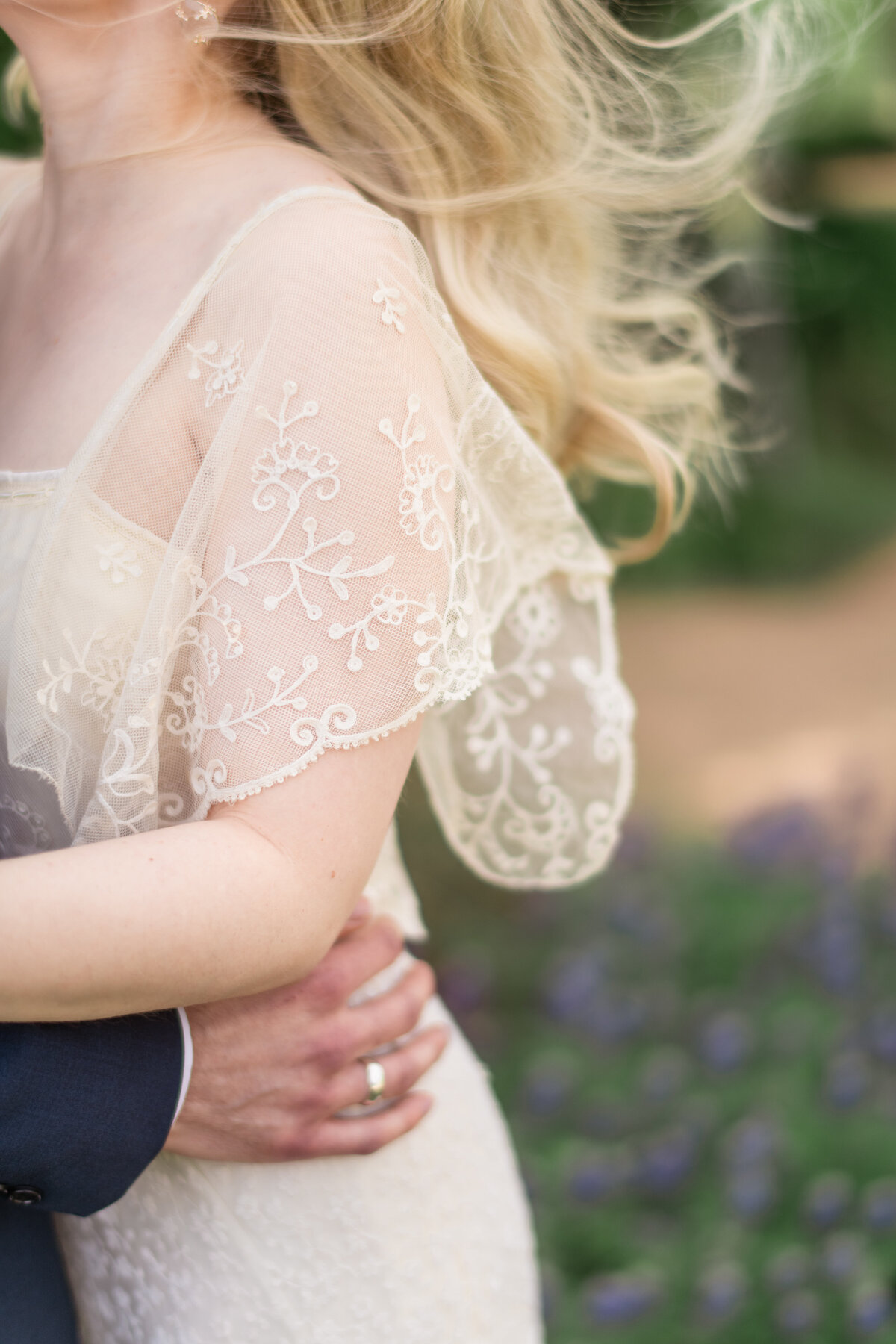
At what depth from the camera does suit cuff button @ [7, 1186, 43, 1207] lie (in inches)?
45.4

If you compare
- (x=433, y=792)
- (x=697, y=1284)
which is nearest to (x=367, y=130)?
(x=433, y=792)

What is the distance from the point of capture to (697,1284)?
271cm

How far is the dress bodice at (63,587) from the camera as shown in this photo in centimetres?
114

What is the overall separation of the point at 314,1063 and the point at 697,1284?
1.82 meters

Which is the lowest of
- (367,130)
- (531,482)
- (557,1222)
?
(557,1222)

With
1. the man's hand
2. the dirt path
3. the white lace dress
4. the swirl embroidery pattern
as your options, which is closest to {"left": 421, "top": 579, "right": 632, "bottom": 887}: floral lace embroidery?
the white lace dress

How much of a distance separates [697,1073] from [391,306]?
274cm

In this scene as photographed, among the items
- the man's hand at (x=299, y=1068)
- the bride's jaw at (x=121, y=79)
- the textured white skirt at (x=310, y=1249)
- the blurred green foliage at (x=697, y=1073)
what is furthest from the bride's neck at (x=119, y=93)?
the blurred green foliage at (x=697, y=1073)

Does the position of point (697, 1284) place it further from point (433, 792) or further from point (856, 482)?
point (856, 482)

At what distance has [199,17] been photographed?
1.27 meters

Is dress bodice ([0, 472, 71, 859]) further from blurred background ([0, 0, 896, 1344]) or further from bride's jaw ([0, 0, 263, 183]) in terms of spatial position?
blurred background ([0, 0, 896, 1344])

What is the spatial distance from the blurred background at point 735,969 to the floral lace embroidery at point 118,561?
2.38 feet

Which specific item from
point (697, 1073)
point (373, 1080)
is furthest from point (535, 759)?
point (697, 1073)

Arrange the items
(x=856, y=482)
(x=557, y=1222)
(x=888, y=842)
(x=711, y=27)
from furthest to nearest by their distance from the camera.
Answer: (x=856, y=482) → (x=888, y=842) → (x=557, y=1222) → (x=711, y=27)
